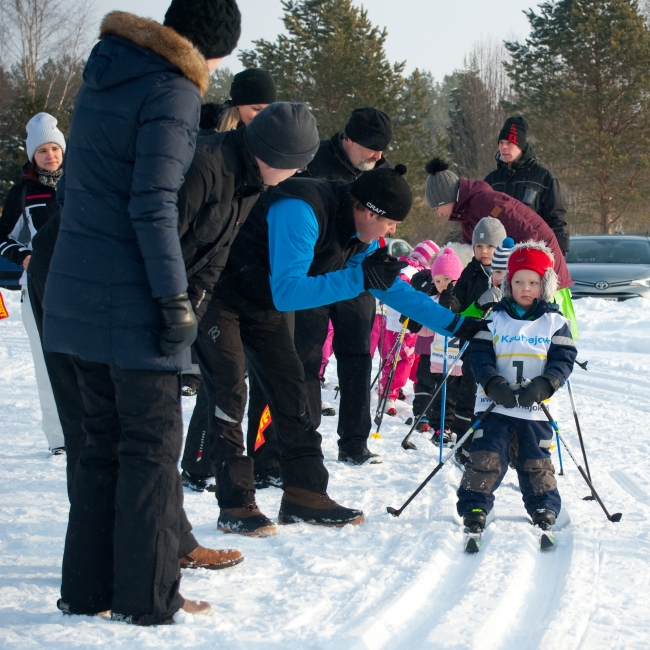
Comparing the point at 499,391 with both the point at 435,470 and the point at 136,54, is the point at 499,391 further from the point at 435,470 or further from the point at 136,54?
the point at 136,54

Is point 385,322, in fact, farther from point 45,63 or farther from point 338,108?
point 45,63

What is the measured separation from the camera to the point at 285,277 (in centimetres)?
346

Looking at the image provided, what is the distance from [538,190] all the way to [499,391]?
3.05 metres

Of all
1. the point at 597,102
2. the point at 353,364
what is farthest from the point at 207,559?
the point at 597,102

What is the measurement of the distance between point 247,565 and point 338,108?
86.2 ft

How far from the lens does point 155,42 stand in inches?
95.2

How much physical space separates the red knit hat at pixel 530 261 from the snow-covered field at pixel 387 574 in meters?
1.25

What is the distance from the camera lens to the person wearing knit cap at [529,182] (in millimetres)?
6398

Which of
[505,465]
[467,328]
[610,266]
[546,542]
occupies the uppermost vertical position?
[610,266]

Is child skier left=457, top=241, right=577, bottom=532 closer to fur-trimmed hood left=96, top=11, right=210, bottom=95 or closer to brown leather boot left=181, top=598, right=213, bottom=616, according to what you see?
brown leather boot left=181, top=598, right=213, bottom=616

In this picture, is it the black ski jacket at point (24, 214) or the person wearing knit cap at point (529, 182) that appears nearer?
the black ski jacket at point (24, 214)

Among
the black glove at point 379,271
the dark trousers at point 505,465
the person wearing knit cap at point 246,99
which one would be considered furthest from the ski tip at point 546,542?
the person wearing knit cap at point 246,99

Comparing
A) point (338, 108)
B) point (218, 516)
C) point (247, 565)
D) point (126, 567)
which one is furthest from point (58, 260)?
point (338, 108)

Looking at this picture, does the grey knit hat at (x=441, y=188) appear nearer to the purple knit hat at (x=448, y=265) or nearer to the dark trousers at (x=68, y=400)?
the purple knit hat at (x=448, y=265)
